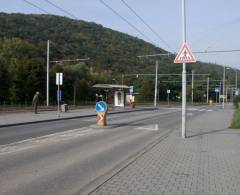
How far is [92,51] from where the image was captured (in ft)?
307

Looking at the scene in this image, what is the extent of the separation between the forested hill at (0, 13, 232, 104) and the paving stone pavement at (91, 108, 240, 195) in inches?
2175

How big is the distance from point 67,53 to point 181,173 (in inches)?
3254

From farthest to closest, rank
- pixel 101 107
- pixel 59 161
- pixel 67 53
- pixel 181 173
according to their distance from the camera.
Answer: pixel 67 53 → pixel 101 107 → pixel 59 161 → pixel 181 173

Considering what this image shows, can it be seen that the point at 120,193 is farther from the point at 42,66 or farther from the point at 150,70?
the point at 150,70

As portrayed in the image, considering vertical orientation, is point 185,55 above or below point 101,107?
above

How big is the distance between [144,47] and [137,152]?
252ft

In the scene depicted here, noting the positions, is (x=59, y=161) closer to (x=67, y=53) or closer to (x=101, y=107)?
(x=101, y=107)

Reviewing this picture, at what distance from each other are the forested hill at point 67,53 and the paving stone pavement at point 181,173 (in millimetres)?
55243

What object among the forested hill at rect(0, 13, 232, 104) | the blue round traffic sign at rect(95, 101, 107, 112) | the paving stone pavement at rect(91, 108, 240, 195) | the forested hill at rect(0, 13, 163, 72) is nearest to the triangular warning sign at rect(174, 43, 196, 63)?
the paving stone pavement at rect(91, 108, 240, 195)

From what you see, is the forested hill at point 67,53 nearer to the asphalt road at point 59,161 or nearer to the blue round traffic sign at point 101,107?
the blue round traffic sign at point 101,107

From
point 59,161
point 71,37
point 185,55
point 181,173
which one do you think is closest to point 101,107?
point 185,55

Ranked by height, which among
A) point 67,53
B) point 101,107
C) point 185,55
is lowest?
point 101,107

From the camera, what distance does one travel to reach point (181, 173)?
860 cm

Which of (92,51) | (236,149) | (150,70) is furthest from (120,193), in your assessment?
(150,70)
